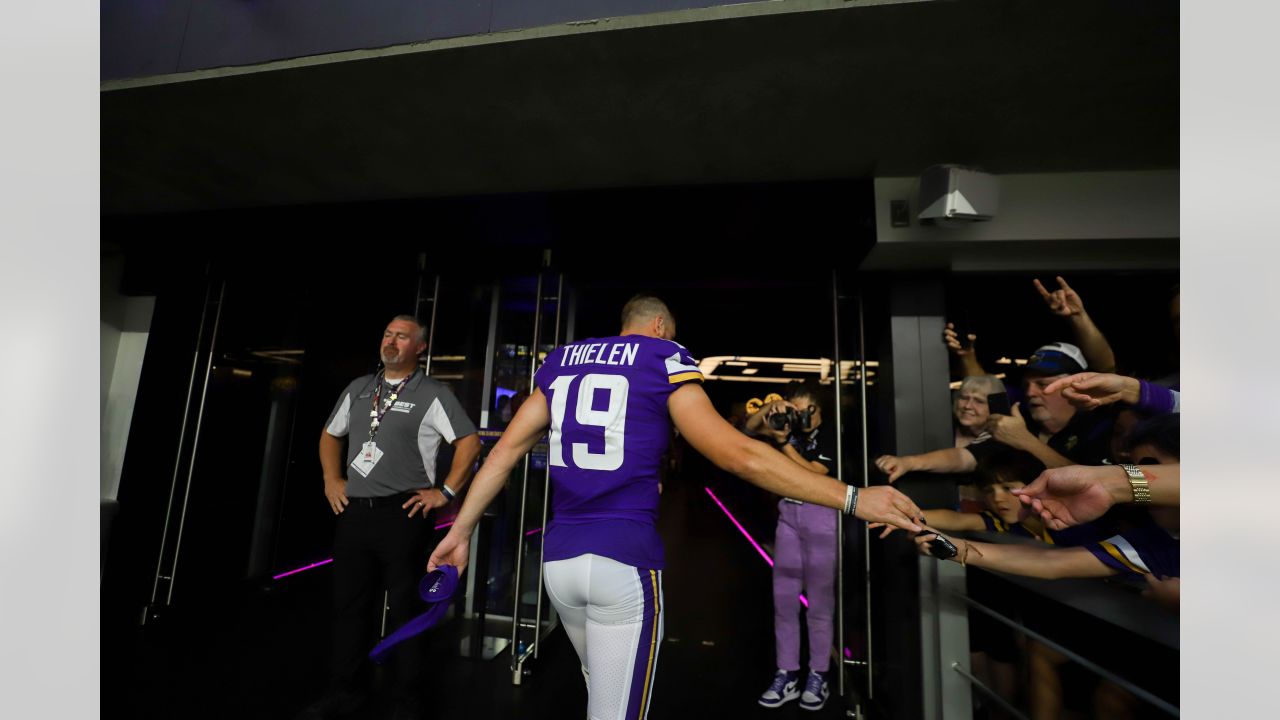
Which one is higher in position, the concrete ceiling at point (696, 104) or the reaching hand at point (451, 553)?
the concrete ceiling at point (696, 104)

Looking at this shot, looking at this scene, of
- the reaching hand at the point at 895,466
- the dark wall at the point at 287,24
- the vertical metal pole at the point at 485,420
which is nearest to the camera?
the dark wall at the point at 287,24

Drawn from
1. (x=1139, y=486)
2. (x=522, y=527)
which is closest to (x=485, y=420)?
(x=522, y=527)

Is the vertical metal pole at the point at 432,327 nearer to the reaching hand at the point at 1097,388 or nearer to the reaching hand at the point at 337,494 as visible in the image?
the reaching hand at the point at 337,494

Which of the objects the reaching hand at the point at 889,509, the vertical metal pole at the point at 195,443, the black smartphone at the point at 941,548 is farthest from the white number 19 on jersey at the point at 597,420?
the vertical metal pole at the point at 195,443

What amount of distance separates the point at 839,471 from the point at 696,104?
7.10 ft

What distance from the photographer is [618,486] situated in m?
1.59

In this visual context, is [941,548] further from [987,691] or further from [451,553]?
[451,553]

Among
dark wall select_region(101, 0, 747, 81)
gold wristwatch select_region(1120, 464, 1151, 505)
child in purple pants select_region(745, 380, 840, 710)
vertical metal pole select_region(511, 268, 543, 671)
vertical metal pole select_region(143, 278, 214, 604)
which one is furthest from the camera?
vertical metal pole select_region(143, 278, 214, 604)

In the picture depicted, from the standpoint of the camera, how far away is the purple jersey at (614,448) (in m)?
1.57

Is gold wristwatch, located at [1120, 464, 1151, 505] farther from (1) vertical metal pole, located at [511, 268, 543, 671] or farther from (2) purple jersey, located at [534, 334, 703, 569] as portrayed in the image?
(1) vertical metal pole, located at [511, 268, 543, 671]

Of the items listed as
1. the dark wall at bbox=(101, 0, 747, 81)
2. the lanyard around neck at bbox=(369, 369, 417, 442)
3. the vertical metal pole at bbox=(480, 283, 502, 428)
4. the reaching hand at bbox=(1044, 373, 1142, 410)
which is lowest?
the lanyard around neck at bbox=(369, 369, 417, 442)

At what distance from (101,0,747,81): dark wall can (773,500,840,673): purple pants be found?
8.38 feet

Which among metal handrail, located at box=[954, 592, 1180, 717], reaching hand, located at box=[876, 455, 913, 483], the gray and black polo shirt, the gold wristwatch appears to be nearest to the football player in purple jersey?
the gold wristwatch

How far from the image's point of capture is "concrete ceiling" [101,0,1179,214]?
172 centimetres
